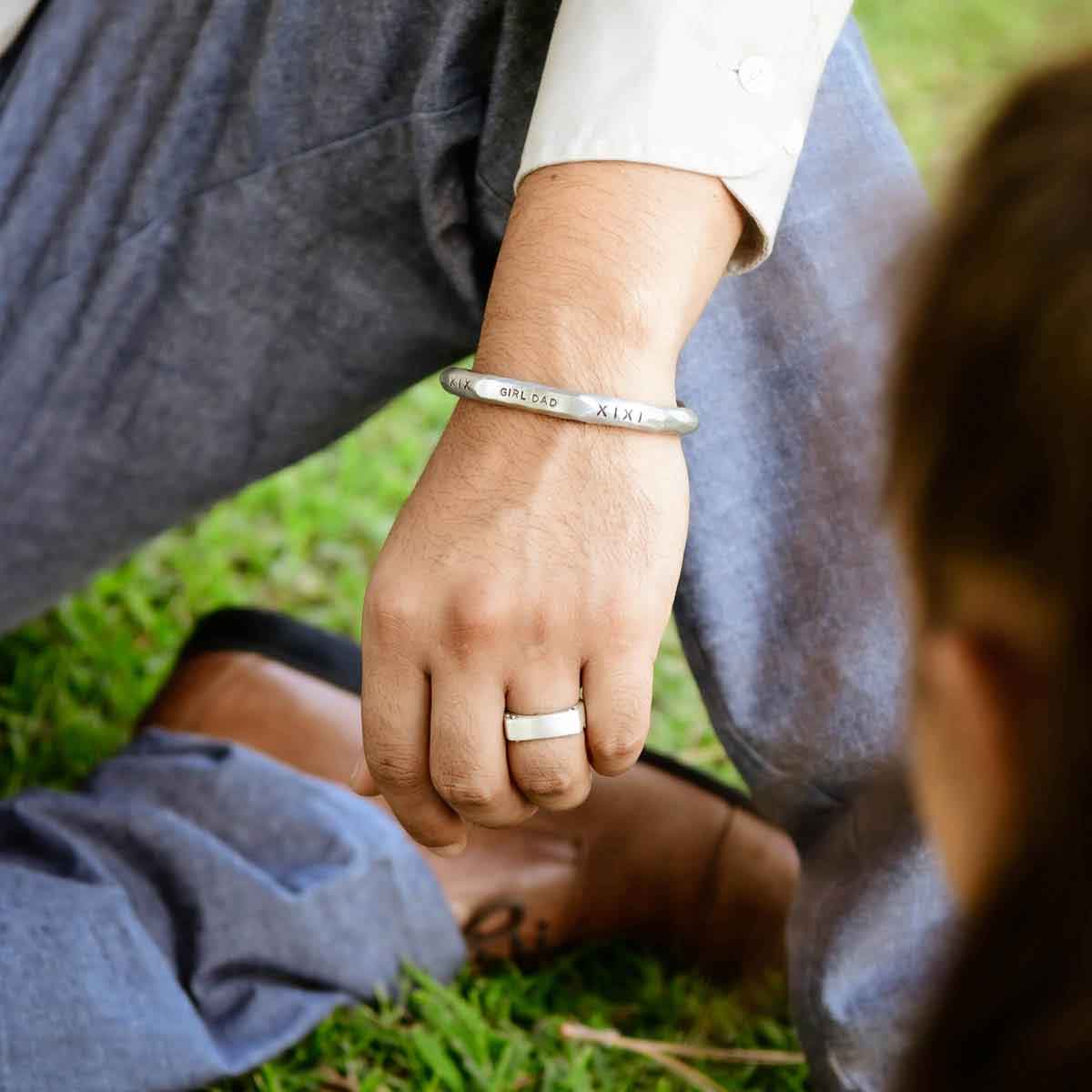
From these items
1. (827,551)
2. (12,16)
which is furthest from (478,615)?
(12,16)

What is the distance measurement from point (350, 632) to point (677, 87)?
1.08 metres

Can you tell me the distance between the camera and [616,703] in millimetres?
827

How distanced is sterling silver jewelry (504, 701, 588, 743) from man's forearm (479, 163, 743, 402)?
0.21 m

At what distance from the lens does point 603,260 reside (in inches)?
33.1

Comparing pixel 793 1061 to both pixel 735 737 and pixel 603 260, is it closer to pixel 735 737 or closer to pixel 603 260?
pixel 735 737

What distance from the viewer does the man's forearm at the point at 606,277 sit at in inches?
33.0

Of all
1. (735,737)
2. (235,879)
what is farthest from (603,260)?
(235,879)

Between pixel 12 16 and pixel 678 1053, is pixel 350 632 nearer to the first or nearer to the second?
pixel 678 1053

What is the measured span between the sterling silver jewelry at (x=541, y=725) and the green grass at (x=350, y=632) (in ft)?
1.30

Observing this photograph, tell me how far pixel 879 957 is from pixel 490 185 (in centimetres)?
68

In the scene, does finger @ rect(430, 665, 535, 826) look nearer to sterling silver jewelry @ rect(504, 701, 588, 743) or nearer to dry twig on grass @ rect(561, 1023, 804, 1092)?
sterling silver jewelry @ rect(504, 701, 588, 743)

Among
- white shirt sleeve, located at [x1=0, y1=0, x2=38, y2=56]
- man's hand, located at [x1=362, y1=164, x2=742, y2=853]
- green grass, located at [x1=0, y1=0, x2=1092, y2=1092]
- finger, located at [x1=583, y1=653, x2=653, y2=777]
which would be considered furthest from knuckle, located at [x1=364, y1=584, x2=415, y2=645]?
white shirt sleeve, located at [x1=0, y1=0, x2=38, y2=56]

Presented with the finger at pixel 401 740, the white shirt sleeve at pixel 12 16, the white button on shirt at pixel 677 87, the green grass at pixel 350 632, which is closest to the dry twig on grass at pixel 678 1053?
the green grass at pixel 350 632

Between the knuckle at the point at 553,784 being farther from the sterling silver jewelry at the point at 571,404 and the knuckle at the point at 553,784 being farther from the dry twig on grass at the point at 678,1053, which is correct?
the dry twig on grass at the point at 678,1053
